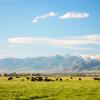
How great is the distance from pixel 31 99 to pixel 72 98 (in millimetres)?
5495

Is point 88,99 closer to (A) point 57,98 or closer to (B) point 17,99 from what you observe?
(A) point 57,98

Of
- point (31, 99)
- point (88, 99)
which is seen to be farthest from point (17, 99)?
point (88, 99)

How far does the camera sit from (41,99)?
38906 millimetres

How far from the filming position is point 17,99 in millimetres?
38031

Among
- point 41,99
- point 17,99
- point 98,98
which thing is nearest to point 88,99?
point 98,98

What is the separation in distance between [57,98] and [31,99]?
3741 millimetres

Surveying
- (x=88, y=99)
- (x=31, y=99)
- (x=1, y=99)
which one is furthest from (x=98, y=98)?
(x=1, y=99)

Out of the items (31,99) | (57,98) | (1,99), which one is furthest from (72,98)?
(1,99)

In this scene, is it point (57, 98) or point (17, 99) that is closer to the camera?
point (17, 99)

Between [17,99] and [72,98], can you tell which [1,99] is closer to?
[17,99]

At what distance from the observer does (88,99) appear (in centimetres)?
4019

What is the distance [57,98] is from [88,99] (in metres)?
4.03

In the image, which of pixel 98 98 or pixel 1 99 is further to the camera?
pixel 98 98

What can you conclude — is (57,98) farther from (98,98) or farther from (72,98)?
(98,98)
